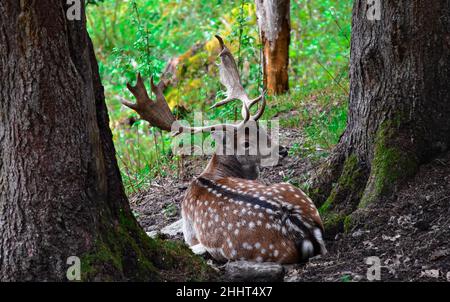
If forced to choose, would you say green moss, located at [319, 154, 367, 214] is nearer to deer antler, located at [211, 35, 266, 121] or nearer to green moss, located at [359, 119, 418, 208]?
green moss, located at [359, 119, 418, 208]

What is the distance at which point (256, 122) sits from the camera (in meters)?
7.57

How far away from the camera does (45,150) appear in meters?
4.67

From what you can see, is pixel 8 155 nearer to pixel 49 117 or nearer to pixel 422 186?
pixel 49 117

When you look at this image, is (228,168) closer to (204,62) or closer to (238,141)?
(238,141)

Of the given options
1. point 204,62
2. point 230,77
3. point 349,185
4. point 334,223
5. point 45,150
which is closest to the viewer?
point 45,150

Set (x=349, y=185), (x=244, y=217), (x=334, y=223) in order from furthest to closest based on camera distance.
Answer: (x=349, y=185) < (x=334, y=223) < (x=244, y=217)

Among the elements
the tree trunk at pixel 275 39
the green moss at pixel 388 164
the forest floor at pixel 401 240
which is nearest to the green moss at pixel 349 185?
the green moss at pixel 388 164

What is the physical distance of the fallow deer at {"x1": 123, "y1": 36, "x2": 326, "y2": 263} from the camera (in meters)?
5.82

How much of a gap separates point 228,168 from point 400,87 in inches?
87.3

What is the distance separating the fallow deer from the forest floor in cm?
18

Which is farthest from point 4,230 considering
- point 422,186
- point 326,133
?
point 326,133

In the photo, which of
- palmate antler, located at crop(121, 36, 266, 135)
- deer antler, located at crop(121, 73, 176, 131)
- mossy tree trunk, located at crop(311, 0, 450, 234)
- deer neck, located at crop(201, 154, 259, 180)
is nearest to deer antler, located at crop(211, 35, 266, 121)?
palmate antler, located at crop(121, 36, 266, 135)

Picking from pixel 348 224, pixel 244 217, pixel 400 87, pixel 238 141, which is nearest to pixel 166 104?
pixel 238 141

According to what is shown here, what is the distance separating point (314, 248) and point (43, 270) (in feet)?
7.13
